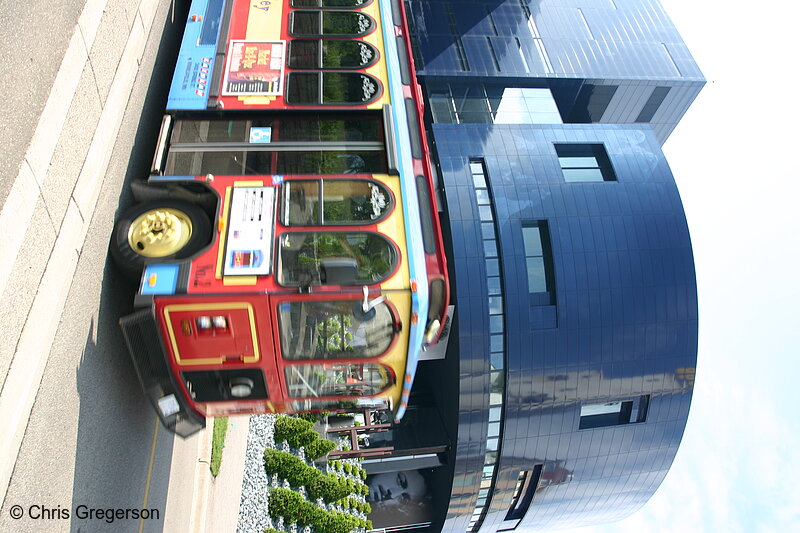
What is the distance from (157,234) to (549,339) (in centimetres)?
1555

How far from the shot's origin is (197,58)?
814cm

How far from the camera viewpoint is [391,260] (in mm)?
6125

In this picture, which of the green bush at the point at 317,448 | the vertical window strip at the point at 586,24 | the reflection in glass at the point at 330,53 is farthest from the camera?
the vertical window strip at the point at 586,24

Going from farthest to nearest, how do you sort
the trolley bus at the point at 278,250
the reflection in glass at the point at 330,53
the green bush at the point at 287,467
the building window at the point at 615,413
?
1. the building window at the point at 615,413
2. the green bush at the point at 287,467
3. the reflection in glass at the point at 330,53
4. the trolley bus at the point at 278,250

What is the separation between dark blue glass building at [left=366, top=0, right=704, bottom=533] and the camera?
1936 cm

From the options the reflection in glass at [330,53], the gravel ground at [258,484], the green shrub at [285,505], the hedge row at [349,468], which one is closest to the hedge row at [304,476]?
the gravel ground at [258,484]

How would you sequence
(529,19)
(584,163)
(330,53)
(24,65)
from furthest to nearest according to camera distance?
(529,19)
(584,163)
(330,53)
(24,65)

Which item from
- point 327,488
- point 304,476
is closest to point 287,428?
point 304,476

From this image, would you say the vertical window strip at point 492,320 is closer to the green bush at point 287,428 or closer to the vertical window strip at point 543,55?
the green bush at point 287,428

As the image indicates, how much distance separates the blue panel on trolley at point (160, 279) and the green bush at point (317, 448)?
1116 centimetres

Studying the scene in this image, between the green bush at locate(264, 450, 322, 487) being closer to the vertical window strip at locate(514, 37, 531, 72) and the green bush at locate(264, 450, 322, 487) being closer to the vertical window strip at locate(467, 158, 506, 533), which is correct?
the vertical window strip at locate(467, 158, 506, 533)

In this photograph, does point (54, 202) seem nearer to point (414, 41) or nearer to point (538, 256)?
point (538, 256)

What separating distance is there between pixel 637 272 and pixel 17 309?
19638 mm

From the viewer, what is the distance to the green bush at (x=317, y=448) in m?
16.0
